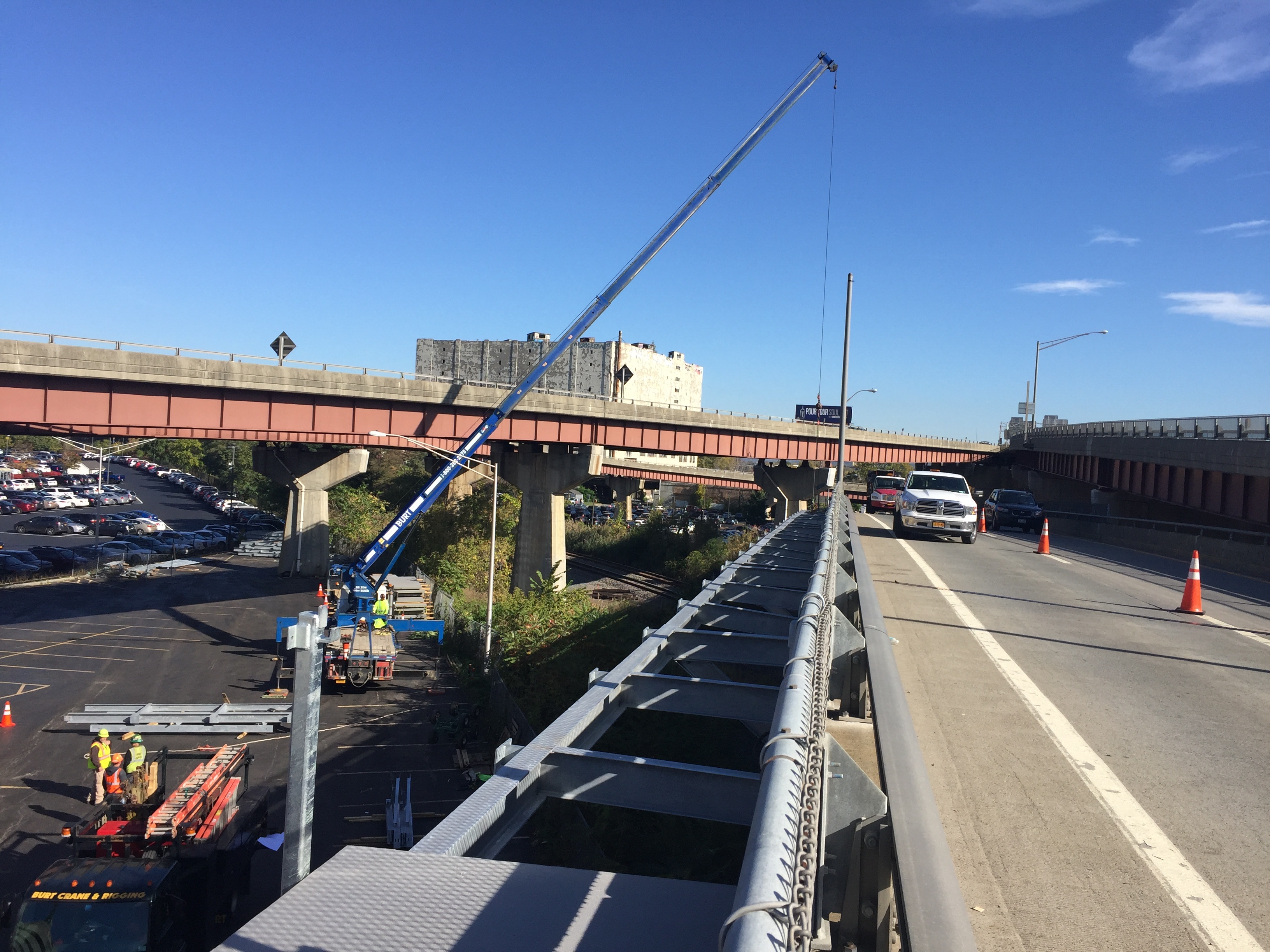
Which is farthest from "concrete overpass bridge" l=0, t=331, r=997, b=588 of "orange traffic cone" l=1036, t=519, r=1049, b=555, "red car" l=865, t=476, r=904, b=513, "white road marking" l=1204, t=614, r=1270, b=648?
"white road marking" l=1204, t=614, r=1270, b=648

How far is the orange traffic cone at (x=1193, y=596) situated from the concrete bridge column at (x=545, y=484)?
28236 millimetres

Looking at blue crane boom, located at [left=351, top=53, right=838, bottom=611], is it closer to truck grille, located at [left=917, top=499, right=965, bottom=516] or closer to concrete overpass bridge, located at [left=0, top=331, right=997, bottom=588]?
concrete overpass bridge, located at [left=0, top=331, right=997, bottom=588]

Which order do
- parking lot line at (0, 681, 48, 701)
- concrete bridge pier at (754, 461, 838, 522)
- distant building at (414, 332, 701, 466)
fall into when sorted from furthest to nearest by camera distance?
1. distant building at (414, 332, 701, 466)
2. concrete bridge pier at (754, 461, 838, 522)
3. parking lot line at (0, 681, 48, 701)

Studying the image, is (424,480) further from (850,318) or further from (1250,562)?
(1250,562)

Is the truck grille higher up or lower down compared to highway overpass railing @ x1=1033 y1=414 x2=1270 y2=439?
lower down

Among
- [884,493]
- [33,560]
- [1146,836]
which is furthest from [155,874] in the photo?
[33,560]

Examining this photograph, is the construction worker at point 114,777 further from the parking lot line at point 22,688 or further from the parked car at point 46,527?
the parked car at point 46,527

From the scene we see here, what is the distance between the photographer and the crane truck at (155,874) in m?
10.2

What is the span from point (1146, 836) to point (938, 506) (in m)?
21.7

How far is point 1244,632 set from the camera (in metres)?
13.6

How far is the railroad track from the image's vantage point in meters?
50.6

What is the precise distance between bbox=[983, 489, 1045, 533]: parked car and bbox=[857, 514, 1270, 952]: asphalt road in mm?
22003

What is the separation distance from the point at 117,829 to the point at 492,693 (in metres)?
13.7

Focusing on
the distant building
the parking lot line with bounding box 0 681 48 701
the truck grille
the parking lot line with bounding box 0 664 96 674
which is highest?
the distant building
